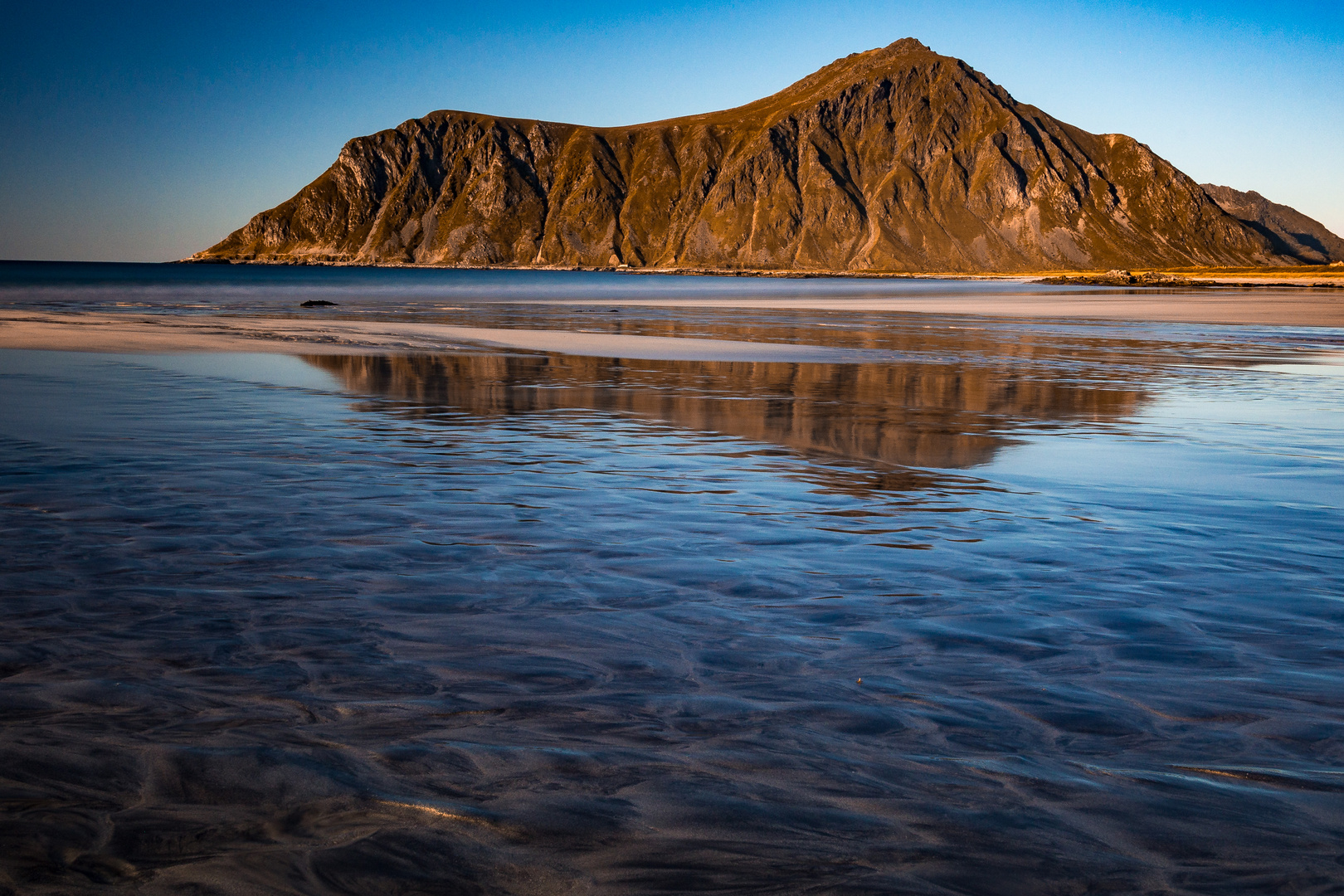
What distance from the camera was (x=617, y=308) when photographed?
6600 centimetres

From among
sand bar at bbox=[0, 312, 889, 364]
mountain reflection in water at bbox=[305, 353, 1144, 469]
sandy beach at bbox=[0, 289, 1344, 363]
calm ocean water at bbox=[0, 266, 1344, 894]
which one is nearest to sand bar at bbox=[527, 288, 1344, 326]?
sandy beach at bbox=[0, 289, 1344, 363]

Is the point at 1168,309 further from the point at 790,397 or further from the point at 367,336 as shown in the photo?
the point at 790,397

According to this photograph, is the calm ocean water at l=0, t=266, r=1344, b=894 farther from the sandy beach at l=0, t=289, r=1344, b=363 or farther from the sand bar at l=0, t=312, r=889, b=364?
the sandy beach at l=0, t=289, r=1344, b=363

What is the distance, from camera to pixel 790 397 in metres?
19.8

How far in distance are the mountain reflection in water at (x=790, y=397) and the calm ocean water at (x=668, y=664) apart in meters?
0.60

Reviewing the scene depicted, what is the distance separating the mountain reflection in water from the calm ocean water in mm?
603

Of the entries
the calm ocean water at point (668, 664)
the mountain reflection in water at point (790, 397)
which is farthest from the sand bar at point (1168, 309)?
the calm ocean water at point (668, 664)

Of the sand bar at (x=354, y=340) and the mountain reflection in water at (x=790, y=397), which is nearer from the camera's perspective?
the mountain reflection in water at (x=790, y=397)

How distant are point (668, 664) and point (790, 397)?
46.5 feet

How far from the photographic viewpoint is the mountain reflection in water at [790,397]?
14976mm

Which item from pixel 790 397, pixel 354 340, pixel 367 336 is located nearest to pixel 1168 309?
pixel 367 336

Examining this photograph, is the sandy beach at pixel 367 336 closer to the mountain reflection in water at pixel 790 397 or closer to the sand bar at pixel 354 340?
the sand bar at pixel 354 340

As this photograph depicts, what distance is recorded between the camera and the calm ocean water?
3.96 m

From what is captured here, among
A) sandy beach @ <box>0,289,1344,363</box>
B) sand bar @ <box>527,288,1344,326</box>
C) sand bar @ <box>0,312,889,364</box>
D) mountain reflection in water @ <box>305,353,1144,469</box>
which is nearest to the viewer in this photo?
mountain reflection in water @ <box>305,353,1144,469</box>
